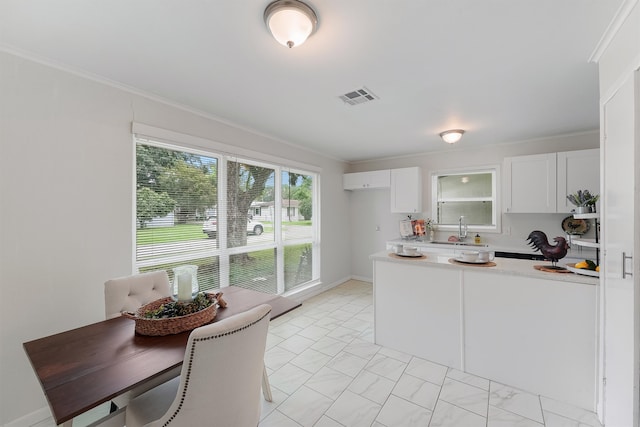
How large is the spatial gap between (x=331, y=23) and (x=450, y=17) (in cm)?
65

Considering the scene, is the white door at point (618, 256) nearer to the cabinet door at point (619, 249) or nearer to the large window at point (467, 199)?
the cabinet door at point (619, 249)

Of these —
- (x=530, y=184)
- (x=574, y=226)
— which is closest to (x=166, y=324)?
(x=530, y=184)

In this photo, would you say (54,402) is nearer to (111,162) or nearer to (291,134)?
(111,162)

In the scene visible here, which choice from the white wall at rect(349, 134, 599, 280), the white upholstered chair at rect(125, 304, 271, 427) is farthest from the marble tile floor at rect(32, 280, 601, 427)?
the white wall at rect(349, 134, 599, 280)

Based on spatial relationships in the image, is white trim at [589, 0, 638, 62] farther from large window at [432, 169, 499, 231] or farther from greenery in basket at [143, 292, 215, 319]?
greenery in basket at [143, 292, 215, 319]

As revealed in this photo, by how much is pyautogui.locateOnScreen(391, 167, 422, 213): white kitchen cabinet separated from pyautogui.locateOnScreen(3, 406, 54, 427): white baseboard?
4630mm

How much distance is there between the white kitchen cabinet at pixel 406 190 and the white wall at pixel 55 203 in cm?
372

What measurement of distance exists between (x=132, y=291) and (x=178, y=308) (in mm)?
555

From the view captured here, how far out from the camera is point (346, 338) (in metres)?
2.93

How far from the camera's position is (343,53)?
68.6 inches

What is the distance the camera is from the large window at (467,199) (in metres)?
4.21

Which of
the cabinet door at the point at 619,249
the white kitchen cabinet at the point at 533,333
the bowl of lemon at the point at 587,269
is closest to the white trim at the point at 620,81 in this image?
the cabinet door at the point at 619,249

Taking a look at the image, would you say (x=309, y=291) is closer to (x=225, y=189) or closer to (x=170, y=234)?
(x=225, y=189)

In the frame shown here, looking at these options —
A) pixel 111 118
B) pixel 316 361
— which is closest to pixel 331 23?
pixel 111 118
